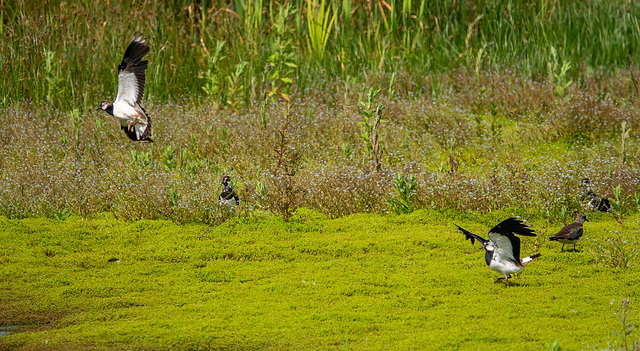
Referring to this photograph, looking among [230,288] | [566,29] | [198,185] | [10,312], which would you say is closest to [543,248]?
[230,288]

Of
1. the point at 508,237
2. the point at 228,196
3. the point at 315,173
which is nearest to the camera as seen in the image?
the point at 508,237

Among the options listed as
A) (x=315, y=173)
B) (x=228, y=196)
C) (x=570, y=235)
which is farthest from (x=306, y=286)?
(x=315, y=173)

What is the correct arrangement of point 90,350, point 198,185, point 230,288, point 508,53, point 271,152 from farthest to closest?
point 508,53 < point 271,152 < point 198,185 < point 230,288 < point 90,350

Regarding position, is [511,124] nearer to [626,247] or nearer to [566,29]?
[566,29]

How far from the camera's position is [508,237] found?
18.6 feet

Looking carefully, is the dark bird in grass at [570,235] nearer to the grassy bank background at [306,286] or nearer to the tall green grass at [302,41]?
the grassy bank background at [306,286]

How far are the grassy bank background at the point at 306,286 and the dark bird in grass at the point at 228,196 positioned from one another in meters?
0.22

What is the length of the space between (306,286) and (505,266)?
5.04ft

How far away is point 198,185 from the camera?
28.3 feet

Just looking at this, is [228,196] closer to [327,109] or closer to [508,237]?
[508,237]

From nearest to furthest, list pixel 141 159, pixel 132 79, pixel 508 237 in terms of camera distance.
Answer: pixel 508 237 → pixel 132 79 → pixel 141 159

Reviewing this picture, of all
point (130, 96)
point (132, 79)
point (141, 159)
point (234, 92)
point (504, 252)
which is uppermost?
point (132, 79)

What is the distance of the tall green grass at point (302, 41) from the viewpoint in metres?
12.1

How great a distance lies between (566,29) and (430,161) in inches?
215
